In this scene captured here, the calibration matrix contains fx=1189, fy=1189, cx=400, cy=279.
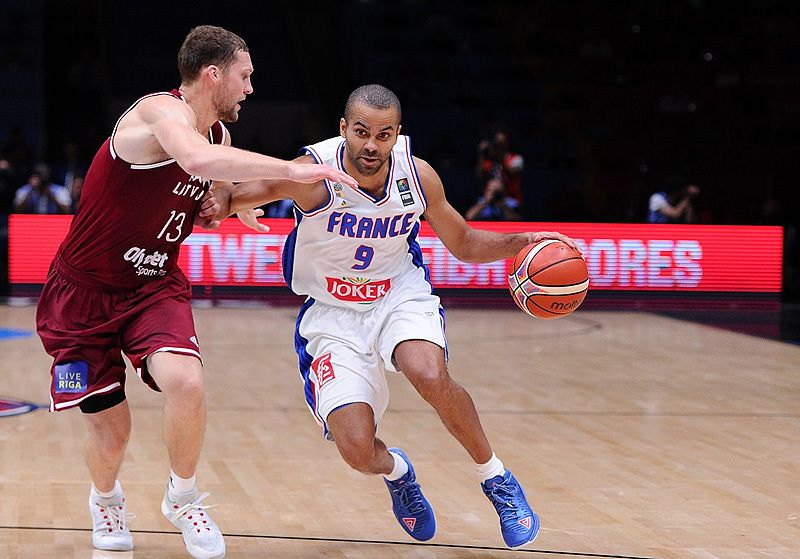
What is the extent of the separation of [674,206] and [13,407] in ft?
28.4

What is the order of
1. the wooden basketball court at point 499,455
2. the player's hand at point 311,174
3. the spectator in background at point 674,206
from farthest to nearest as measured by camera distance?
the spectator in background at point 674,206
the wooden basketball court at point 499,455
the player's hand at point 311,174

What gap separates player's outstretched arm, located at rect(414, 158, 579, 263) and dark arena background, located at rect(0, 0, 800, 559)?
100 cm

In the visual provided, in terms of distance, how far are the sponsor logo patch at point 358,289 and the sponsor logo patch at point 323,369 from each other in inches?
9.3

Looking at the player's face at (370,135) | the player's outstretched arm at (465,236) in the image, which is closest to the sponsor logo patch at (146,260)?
the player's face at (370,135)

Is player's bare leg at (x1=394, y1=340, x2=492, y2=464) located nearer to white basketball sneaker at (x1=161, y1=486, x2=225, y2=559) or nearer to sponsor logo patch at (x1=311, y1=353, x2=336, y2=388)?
sponsor logo patch at (x1=311, y1=353, x2=336, y2=388)

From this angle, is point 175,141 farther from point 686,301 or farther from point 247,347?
point 686,301

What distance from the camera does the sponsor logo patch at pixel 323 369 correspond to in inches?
160

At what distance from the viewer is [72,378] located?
3.80 meters

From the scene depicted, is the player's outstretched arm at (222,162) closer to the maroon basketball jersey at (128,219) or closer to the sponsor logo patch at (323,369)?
the maroon basketball jersey at (128,219)

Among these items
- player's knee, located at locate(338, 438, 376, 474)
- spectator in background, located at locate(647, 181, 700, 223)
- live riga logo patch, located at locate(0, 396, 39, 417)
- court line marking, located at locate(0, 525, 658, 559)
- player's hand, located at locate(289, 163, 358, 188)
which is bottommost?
live riga logo patch, located at locate(0, 396, 39, 417)

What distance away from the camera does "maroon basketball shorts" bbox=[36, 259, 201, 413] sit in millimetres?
3797

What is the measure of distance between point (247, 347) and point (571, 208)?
239 inches

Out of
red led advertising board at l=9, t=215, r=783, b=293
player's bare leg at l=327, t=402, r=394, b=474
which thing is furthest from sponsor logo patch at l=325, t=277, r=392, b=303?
red led advertising board at l=9, t=215, r=783, b=293

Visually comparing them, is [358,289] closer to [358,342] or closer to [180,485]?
[358,342]
